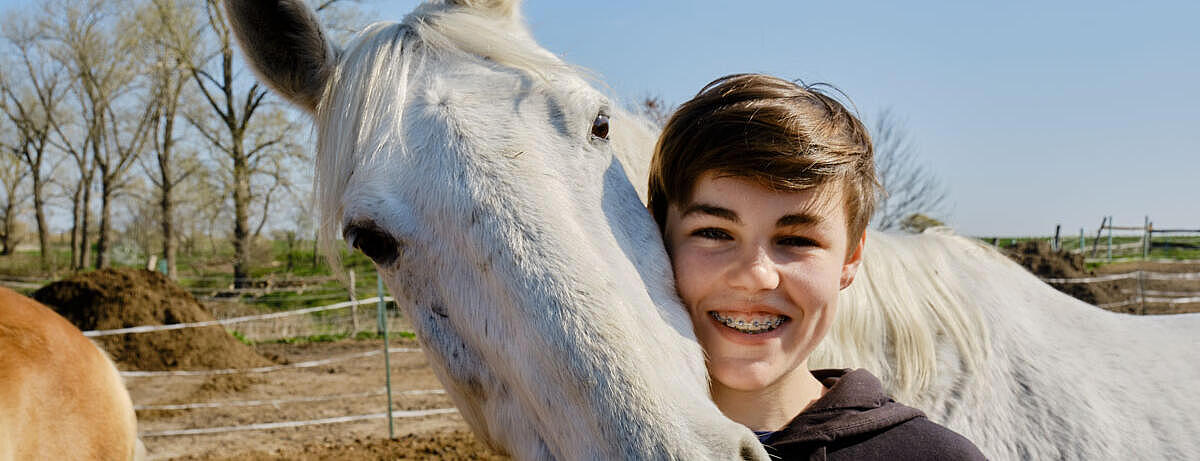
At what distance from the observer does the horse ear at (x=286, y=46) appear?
1.61 meters

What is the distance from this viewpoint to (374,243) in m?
1.35

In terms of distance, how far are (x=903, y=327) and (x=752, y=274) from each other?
0.78 meters

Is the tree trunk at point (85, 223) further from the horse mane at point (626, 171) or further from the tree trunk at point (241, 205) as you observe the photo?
the horse mane at point (626, 171)

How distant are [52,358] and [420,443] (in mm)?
3638

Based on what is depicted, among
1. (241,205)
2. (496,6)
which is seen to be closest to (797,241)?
(496,6)

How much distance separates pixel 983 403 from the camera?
1.66m

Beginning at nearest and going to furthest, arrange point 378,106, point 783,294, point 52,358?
point 783,294 → point 378,106 → point 52,358

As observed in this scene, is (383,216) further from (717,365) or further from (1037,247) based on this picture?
(1037,247)

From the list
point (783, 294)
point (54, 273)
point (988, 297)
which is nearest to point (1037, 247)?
point (988, 297)

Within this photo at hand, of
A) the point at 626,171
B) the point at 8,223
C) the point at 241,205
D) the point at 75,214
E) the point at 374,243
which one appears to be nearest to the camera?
the point at 374,243

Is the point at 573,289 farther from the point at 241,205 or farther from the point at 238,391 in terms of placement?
the point at 241,205

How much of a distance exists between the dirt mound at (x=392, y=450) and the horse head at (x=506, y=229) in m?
4.78

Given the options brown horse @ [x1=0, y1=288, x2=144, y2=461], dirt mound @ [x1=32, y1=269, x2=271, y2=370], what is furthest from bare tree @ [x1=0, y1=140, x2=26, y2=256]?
brown horse @ [x1=0, y1=288, x2=144, y2=461]

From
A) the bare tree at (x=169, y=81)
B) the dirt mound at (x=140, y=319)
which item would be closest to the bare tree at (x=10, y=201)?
the bare tree at (x=169, y=81)
